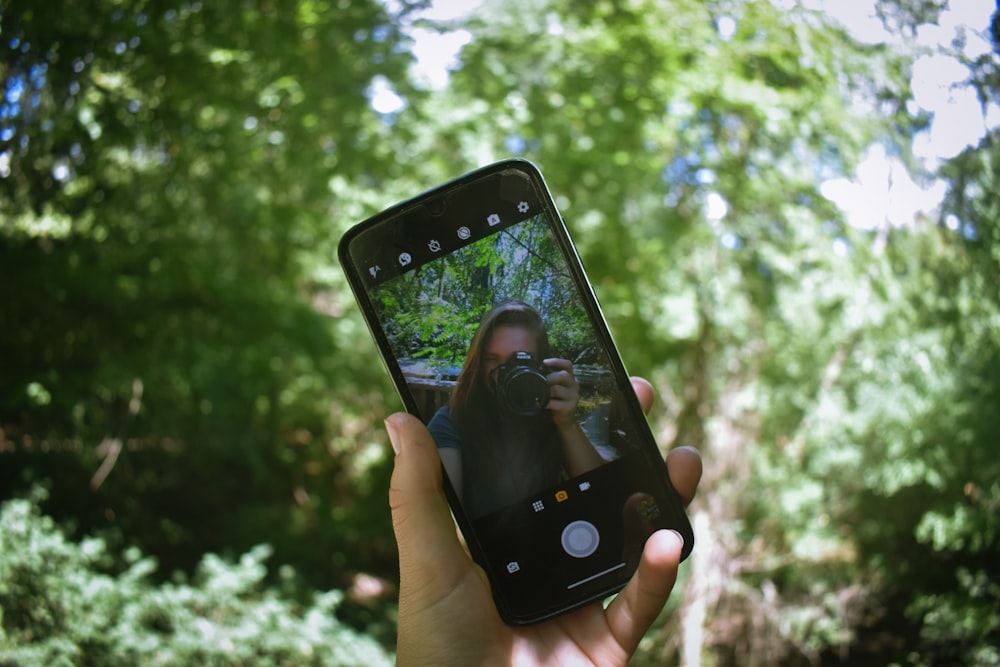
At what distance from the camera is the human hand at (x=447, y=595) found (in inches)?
41.3

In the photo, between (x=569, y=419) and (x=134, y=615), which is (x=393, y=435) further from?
(x=134, y=615)

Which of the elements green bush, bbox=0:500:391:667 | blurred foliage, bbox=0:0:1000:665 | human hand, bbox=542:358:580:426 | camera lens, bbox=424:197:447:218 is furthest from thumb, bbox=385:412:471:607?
green bush, bbox=0:500:391:667

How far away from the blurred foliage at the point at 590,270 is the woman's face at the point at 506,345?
1.11m

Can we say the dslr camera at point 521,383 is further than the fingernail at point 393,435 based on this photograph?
Yes

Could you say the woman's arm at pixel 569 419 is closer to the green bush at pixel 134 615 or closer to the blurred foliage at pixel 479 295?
the blurred foliage at pixel 479 295

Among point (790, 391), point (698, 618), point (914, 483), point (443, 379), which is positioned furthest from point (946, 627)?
point (443, 379)

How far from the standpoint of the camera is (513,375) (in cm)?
119

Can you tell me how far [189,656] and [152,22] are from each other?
2.09 m

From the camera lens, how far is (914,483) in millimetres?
2957

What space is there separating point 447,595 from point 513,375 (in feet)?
1.12

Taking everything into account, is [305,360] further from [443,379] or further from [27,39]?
[443,379]

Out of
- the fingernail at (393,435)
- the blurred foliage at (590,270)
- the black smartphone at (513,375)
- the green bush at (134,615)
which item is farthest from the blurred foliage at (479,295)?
the green bush at (134,615)

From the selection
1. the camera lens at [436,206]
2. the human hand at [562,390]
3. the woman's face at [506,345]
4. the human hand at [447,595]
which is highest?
the camera lens at [436,206]

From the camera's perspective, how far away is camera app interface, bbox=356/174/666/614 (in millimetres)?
1171
